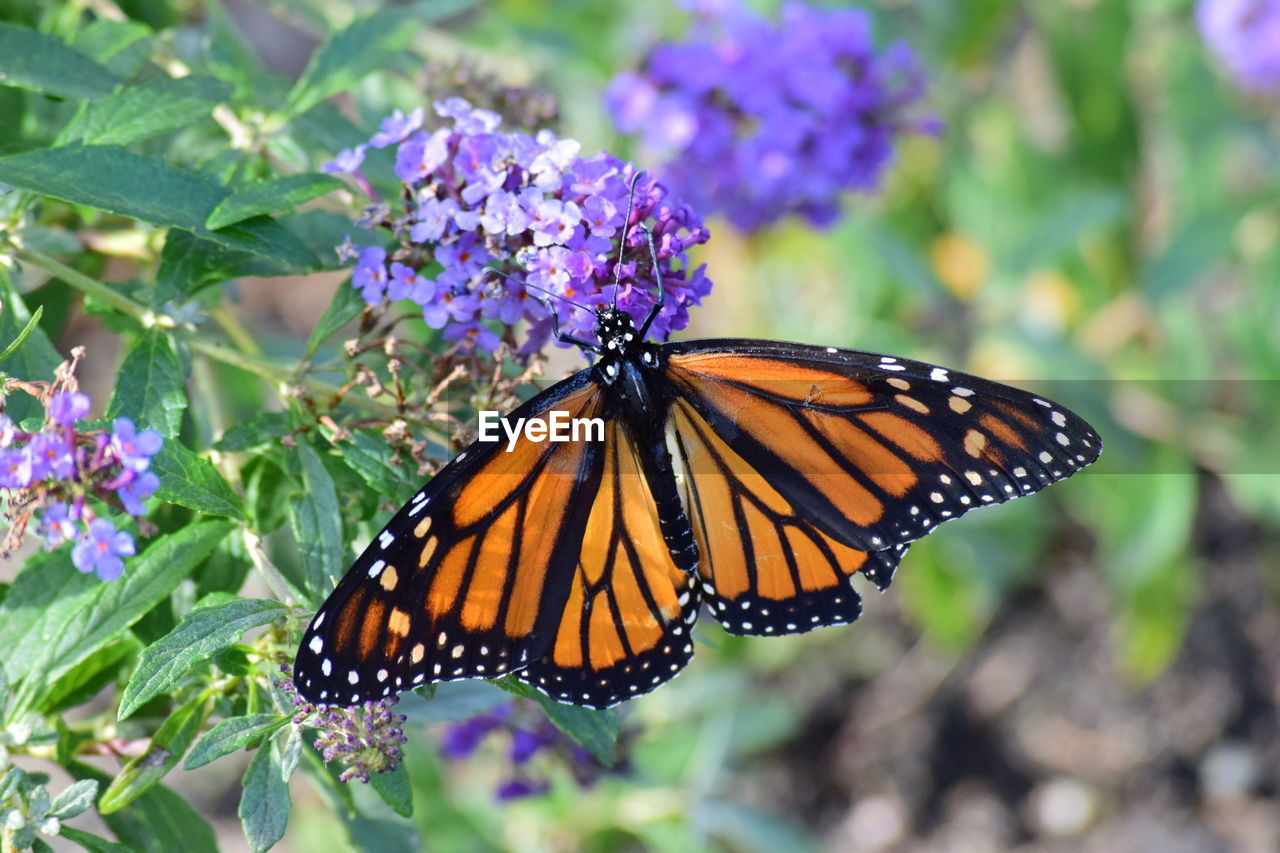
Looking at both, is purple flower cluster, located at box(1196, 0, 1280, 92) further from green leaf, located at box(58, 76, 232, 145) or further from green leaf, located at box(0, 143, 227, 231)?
green leaf, located at box(0, 143, 227, 231)

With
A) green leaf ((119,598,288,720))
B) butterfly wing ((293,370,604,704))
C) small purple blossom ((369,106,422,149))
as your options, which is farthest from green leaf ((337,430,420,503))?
small purple blossom ((369,106,422,149))

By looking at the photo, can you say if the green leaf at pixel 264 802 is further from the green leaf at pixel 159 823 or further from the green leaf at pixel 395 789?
the green leaf at pixel 159 823

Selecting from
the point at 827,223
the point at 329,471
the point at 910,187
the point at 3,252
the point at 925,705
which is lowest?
the point at 925,705

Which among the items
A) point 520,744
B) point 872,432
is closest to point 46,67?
point 872,432

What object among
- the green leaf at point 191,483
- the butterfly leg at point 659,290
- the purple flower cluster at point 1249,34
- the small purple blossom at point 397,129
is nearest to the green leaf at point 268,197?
the small purple blossom at point 397,129

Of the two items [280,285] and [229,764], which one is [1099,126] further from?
[229,764]

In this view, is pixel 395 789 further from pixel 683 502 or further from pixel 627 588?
pixel 683 502

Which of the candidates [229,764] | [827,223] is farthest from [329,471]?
[229,764]
